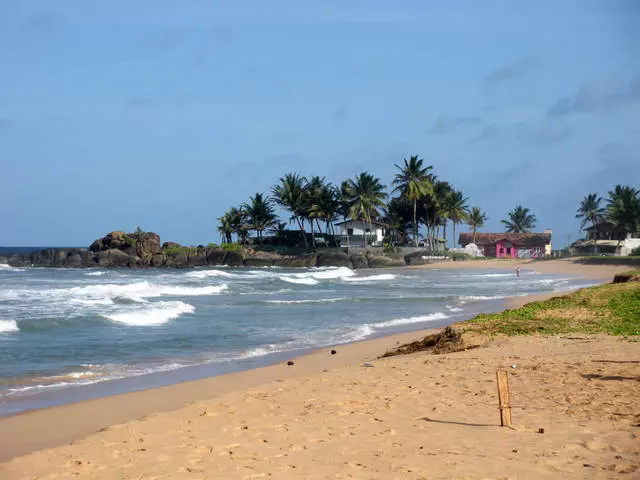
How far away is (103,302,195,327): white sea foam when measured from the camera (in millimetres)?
19438

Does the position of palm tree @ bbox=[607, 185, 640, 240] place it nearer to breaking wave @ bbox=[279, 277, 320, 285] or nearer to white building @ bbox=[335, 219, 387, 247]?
white building @ bbox=[335, 219, 387, 247]

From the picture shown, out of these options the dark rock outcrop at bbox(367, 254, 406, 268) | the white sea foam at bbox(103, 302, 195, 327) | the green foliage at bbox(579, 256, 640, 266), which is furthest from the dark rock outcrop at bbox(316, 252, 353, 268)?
the white sea foam at bbox(103, 302, 195, 327)

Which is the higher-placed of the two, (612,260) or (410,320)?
(612,260)

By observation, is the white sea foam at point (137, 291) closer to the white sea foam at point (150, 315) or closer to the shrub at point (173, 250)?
the white sea foam at point (150, 315)

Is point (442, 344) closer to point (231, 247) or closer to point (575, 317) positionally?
point (575, 317)

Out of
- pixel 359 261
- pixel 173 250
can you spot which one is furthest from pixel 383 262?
pixel 173 250

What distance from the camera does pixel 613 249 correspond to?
72562mm

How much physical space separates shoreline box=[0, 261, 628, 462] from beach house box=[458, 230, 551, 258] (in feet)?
231

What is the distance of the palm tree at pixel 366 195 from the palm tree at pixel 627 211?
2416 cm

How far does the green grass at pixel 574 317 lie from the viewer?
12.9 m

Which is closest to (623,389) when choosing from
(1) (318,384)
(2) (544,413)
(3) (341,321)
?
(2) (544,413)

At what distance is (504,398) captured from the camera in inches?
259

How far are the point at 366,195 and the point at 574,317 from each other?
56.7 meters

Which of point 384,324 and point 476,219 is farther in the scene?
point 476,219
